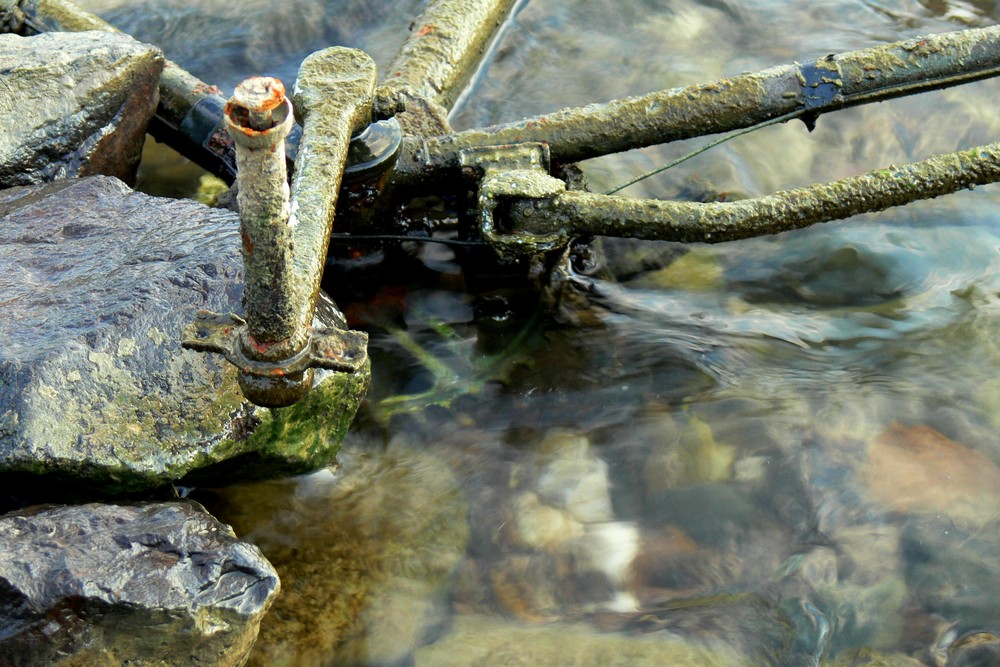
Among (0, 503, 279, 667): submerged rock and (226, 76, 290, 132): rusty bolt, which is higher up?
(226, 76, 290, 132): rusty bolt

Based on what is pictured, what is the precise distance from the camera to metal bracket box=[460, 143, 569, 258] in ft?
9.51

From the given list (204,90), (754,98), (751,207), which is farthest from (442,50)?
(751,207)

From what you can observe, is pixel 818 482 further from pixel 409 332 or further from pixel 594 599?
pixel 409 332

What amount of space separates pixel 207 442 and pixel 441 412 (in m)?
0.90

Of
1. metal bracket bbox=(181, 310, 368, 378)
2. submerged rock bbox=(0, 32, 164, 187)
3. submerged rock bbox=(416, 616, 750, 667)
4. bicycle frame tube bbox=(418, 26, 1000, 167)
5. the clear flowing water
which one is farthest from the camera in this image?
submerged rock bbox=(0, 32, 164, 187)

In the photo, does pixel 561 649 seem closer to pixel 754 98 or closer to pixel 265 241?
pixel 265 241

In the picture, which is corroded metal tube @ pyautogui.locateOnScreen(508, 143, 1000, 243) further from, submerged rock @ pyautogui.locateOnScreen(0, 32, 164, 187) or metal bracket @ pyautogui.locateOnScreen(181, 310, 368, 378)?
submerged rock @ pyautogui.locateOnScreen(0, 32, 164, 187)

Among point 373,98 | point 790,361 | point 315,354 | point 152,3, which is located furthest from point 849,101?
point 152,3

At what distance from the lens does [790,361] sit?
11.2 ft

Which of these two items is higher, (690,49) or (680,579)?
(690,49)

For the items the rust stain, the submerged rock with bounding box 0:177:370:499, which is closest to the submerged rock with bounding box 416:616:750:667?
the submerged rock with bounding box 0:177:370:499

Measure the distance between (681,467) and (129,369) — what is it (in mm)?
1604

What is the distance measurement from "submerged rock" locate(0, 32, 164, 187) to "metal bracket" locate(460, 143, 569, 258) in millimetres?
1255

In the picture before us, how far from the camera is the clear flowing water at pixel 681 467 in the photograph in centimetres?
267
